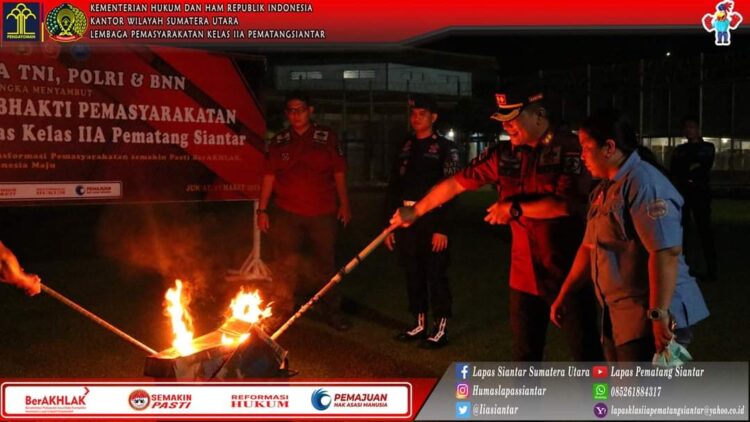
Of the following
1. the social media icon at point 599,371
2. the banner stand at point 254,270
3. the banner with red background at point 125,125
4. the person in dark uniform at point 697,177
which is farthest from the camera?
the banner stand at point 254,270

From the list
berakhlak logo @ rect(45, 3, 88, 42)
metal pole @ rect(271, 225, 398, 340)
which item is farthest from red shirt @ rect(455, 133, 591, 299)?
berakhlak logo @ rect(45, 3, 88, 42)

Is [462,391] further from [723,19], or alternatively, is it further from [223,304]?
[223,304]

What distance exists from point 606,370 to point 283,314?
3342 mm

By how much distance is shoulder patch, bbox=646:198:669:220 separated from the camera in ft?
9.41

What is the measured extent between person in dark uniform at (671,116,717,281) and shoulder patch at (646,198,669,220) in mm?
5977

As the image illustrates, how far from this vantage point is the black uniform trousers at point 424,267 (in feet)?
18.9

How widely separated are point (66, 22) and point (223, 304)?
10.8 ft

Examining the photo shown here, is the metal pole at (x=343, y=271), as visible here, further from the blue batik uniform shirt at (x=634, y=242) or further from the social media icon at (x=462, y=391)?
the blue batik uniform shirt at (x=634, y=242)

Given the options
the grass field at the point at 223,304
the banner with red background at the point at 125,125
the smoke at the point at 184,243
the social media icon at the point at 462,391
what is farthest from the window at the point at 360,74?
the social media icon at the point at 462,391

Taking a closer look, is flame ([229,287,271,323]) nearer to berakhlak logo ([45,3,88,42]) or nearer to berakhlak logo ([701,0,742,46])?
berakhlak logo ([45,3,88,42])

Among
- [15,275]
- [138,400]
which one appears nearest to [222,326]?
[138,400]

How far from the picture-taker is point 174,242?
42.7 ft

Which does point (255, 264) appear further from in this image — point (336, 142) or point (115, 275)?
point (336, 142)

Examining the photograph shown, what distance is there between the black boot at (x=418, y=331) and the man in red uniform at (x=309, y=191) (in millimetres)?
610
